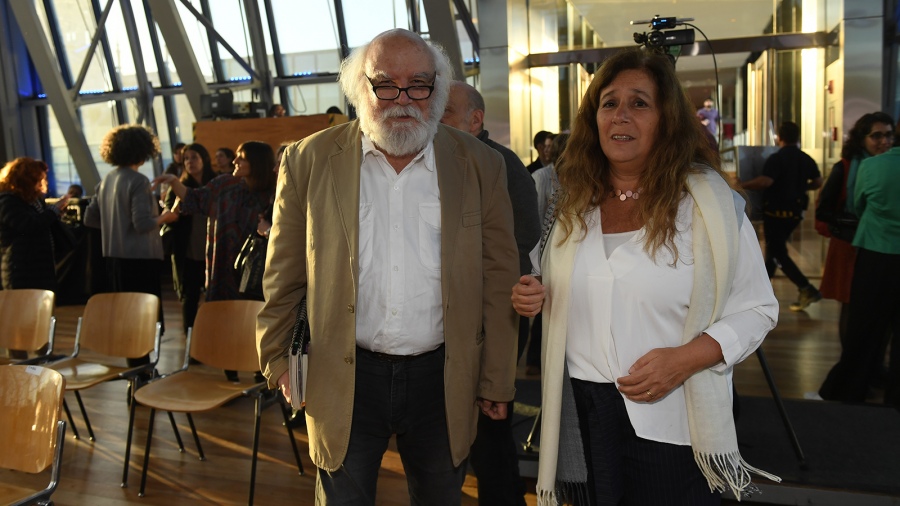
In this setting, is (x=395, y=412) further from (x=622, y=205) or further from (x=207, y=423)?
(x=207, y=423)

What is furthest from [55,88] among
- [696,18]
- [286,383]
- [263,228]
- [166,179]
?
[286,383]

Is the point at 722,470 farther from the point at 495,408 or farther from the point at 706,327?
the point at 495,408

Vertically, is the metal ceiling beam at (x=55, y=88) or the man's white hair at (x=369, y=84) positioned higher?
the metal ceiling beam at (x=55, y=88)

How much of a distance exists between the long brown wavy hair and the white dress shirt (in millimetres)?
338

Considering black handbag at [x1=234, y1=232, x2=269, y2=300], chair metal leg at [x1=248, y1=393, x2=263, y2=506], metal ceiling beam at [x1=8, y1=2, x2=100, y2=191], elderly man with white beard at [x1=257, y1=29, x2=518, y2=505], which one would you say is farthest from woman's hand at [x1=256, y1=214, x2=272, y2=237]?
metal ceiling beam at [x1=8, y1=2, x2=100, y2=191]

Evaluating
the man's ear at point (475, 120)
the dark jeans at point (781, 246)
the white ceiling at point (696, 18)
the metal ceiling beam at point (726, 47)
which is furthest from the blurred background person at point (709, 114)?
the man's ear at point (475, 120)

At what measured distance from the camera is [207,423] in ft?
13.9

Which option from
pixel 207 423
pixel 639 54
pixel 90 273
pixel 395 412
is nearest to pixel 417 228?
pixel 395 412

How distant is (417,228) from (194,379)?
2.18 m

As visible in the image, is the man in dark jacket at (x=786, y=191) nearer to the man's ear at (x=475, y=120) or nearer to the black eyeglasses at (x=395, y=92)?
the man's ear at (x=475, y=120)

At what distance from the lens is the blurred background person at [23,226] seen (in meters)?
4.82

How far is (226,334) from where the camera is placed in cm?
350

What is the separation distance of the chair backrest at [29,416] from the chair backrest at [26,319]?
1.75 m

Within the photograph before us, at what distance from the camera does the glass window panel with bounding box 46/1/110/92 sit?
13898 millimetres
